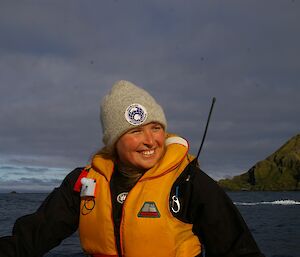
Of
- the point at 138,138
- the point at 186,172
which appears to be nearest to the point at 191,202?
the point at 186,172

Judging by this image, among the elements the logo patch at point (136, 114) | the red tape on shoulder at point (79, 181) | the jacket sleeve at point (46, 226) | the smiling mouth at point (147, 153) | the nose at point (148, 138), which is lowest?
the jacket sleeve at point (46, 226)

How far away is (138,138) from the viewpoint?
3654 millimetres

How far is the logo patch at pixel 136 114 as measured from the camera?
3.65 m

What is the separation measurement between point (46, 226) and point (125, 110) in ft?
3.68

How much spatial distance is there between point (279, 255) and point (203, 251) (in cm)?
1257

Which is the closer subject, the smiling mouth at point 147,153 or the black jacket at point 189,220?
the black jacket at point 189,220

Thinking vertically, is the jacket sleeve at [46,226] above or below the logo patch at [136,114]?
below

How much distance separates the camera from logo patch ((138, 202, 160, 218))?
3.54 metres

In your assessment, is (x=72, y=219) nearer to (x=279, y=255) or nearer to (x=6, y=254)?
(x=6, y=254)

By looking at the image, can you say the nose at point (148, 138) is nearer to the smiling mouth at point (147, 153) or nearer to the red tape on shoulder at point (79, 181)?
the smiling mouth at point (147, 153)

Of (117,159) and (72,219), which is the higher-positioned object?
(117,159)

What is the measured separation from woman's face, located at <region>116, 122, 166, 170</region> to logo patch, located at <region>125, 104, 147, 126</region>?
0.19ft

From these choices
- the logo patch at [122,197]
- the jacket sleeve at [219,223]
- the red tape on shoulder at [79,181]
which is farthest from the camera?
the red tape on shoulder at [79,181]

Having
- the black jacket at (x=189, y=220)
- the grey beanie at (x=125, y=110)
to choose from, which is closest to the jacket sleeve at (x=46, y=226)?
the black jacket at (x=189, y=220)
